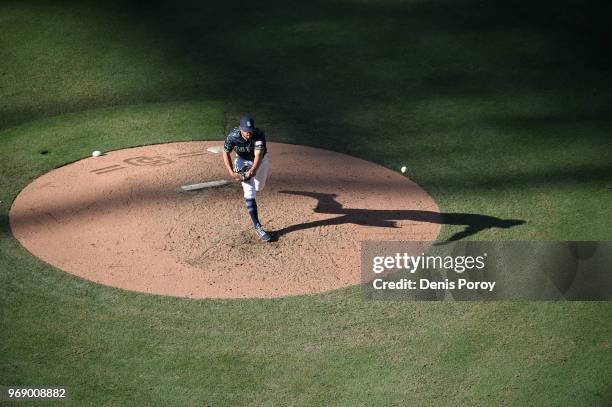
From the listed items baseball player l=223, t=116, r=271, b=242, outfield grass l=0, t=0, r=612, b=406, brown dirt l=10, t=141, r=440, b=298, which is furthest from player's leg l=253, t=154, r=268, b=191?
outfield grass l=0, t=0, r=612, b=406

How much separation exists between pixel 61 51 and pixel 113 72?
1391 millimetres

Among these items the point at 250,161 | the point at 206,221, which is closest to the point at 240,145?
the point at 250,161

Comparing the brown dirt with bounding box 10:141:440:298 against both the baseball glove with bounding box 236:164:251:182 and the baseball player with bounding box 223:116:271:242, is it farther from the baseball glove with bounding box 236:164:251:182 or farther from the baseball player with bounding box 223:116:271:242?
the baseball glove with bounding box 236:164:251:182

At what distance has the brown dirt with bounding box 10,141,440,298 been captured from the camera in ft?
31.8

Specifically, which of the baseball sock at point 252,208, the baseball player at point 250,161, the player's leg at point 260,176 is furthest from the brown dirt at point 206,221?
the player's leg at point 260,176

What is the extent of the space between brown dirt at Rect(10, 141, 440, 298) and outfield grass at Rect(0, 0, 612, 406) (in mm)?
365

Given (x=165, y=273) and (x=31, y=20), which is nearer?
(x=165, y=273)

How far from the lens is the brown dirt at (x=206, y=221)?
382 inches

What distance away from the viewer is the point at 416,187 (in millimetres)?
12195

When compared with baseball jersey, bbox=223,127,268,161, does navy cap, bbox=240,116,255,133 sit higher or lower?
higher

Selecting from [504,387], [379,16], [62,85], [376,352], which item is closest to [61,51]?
[62,85]

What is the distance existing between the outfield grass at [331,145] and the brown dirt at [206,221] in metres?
0.37

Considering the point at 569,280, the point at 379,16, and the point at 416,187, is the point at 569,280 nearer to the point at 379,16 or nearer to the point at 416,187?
the point at 416,187

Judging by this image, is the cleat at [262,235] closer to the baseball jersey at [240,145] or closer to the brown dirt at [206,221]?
the brown dirt at [206,221]
